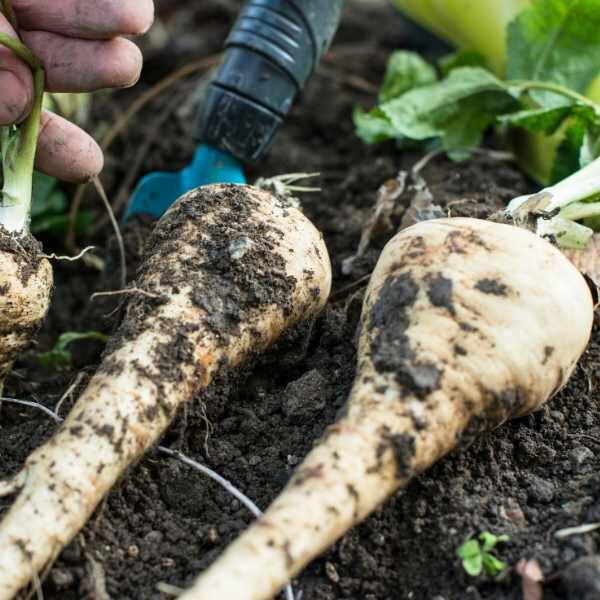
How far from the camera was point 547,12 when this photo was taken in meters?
2.56

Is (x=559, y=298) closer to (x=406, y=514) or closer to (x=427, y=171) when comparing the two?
(x=406, y=514)

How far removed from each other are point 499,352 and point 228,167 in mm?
1095

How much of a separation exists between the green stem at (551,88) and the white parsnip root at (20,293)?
1.56 meters

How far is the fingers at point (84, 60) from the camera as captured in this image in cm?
194

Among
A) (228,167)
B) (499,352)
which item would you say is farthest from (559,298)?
(228,167)

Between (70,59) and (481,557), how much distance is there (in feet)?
4.95

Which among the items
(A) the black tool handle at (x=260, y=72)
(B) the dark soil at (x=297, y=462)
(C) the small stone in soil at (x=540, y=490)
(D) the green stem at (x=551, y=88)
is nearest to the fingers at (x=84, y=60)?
(A) the black tool handle at (x=260, y=72)

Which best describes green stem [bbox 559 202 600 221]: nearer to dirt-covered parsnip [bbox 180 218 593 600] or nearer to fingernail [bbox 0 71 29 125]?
dirt-covered parsnip [bbox 180 218 593 600]

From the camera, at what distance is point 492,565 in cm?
143

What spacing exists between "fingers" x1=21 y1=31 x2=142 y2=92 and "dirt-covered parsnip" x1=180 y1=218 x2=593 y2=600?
830mm

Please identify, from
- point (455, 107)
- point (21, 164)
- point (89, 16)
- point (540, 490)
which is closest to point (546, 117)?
point (455, 107)

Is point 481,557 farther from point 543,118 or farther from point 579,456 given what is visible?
point 543,118

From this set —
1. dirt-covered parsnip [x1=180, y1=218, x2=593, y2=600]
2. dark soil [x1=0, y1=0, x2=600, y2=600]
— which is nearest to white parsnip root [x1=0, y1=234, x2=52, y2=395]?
dark soil [x1=0, y1=0, x2=600, y2=600]

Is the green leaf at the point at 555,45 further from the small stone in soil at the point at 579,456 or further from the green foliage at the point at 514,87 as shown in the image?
the small stone in soil at the point at 579,456
